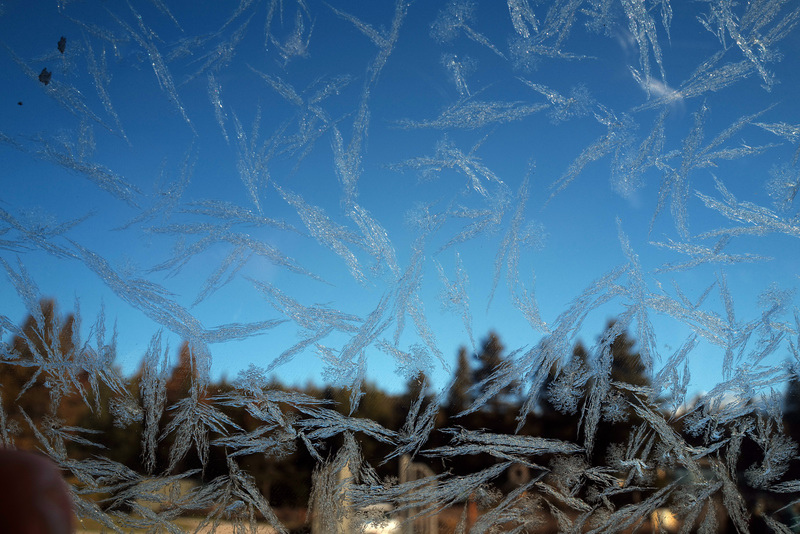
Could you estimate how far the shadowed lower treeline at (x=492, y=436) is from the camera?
177cm

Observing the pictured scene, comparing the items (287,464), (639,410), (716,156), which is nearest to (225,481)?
(287,464)

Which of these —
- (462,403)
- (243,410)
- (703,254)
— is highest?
(703,254)

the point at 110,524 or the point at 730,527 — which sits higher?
the point at 110,524

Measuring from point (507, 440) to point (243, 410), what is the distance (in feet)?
3.52

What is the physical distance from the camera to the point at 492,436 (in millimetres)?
1793

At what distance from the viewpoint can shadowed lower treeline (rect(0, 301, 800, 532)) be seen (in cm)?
177

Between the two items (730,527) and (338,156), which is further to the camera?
(338,156)

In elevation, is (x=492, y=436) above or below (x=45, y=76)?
below

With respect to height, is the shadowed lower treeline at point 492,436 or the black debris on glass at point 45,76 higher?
Result: the black debris on glass at point 45,76

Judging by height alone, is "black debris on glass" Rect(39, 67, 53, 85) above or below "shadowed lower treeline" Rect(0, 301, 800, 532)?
above

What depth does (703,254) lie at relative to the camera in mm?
1837

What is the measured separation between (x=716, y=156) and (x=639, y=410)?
109 centimetres

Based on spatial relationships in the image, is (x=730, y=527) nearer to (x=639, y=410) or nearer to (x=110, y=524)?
(x=639, y=410)

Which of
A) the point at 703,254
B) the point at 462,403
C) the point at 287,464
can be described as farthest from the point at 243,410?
the point at 703,254
